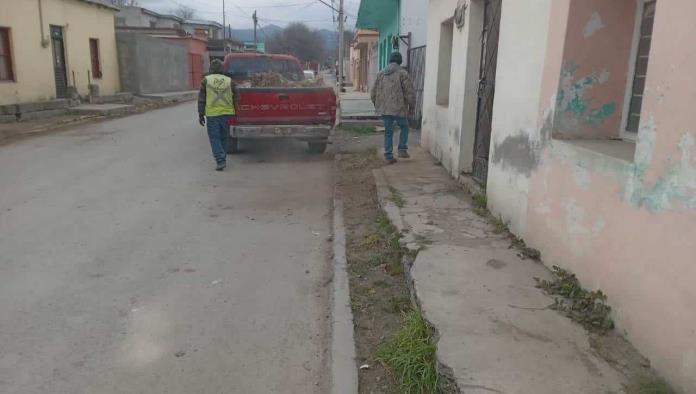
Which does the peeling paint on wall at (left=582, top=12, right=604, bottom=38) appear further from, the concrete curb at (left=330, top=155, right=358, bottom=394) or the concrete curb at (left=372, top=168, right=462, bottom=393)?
the concrete curb at (left=330, top=155, right=358, bottom=394)

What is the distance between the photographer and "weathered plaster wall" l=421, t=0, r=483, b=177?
7027mm

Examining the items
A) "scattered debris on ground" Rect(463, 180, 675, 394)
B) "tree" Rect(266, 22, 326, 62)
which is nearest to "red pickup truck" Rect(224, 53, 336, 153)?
"scattered debris on ground" Rect(463, 180, 675, 394)

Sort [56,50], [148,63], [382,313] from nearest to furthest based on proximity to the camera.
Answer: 1. [382,313]
2. [56,50]
3. [148,63]

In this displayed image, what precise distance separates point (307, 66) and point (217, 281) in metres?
75.4

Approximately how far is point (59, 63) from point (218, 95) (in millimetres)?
13581

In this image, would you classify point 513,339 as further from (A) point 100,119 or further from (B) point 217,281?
(A) point 100,119

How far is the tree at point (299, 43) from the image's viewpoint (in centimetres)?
7975

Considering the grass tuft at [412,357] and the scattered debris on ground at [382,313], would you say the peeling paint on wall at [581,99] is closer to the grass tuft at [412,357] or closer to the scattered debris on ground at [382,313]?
the scattered debris on ground at [382,313]

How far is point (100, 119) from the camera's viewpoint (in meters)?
17.6

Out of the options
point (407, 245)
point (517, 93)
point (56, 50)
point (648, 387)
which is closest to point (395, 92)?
point (517, 93)

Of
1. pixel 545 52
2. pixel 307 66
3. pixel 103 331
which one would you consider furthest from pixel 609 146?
pixel 307 66

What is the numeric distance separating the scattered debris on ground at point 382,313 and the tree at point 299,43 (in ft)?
243

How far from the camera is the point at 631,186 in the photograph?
3012mm

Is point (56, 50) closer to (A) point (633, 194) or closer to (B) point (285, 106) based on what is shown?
(B) point (285, 106)
